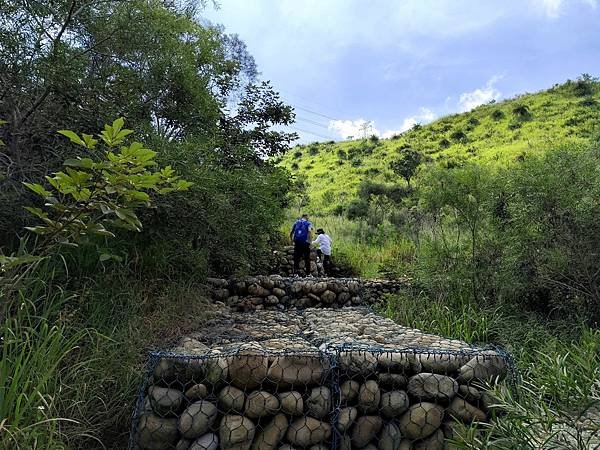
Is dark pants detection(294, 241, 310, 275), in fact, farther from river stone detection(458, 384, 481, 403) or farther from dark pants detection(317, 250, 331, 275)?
river stone detection(458, 384, 481, 403)

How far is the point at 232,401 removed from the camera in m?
→ 3.07

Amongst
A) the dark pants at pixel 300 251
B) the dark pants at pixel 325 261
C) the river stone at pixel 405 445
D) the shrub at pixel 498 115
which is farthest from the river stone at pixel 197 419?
the shrub at pixel 498 115

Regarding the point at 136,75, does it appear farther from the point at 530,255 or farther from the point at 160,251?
the point at 530,255

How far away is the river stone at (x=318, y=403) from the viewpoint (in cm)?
312

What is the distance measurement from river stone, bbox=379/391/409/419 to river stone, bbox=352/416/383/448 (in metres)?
0.07

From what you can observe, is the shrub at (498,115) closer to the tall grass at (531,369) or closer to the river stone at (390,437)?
the tall grass at (531,369)

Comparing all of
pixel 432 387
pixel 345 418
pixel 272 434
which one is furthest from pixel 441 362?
pixel 272 434

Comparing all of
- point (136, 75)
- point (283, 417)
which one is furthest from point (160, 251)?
point (283, 417)

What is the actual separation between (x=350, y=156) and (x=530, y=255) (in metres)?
29.2

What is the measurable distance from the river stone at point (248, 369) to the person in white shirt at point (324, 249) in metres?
7.60

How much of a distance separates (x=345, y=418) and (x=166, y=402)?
1.21 meters

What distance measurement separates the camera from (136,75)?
4898mm

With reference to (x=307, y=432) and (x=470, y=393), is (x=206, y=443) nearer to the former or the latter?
(x=307, y=432)

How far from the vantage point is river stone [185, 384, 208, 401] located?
3143 mm
